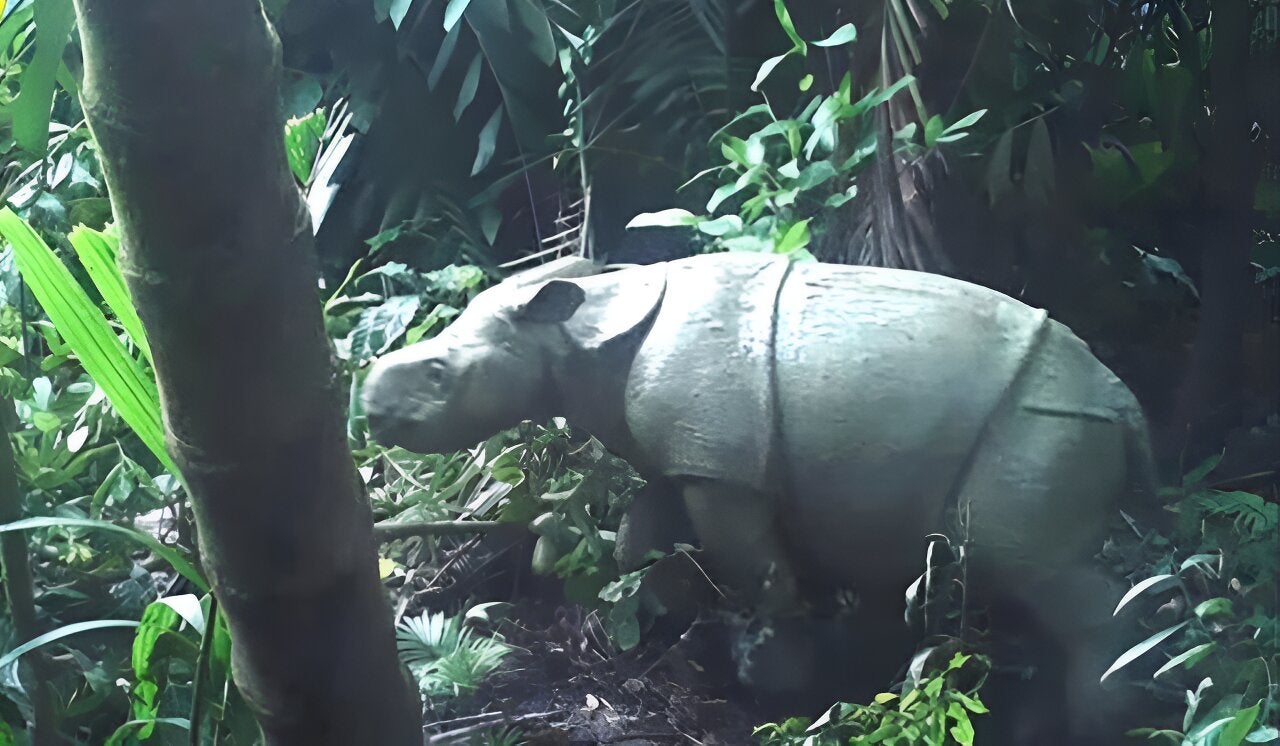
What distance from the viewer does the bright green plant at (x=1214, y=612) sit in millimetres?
727

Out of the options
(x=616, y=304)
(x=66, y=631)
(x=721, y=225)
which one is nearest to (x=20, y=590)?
(x=66, y=631)

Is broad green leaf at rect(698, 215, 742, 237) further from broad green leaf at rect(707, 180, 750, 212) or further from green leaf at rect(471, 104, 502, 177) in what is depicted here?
green leaf at rect(471, 104, 502, 177)

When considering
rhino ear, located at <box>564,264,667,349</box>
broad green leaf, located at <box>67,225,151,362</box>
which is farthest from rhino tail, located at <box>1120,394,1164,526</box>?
broad green leaf, located at <box>67,225,151,362</box>

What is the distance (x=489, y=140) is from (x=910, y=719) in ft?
1.70

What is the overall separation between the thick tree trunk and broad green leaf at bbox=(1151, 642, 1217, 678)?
22.3 inches

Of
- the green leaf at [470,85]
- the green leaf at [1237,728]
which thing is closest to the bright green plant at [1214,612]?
the green leaf at [1237,728]

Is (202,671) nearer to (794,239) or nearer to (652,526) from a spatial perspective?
(652,526)

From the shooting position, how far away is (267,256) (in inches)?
20.7

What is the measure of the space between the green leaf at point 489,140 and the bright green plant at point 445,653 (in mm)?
348

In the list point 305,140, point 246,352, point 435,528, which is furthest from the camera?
point 435,528

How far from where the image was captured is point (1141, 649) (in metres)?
0.72

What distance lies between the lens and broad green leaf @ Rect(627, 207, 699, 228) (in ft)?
2.40

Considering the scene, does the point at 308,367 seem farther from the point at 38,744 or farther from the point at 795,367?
the point at 38,744

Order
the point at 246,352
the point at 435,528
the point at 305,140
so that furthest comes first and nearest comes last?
the point at 435,528 < the point at 305,140 < the point at 246,352
